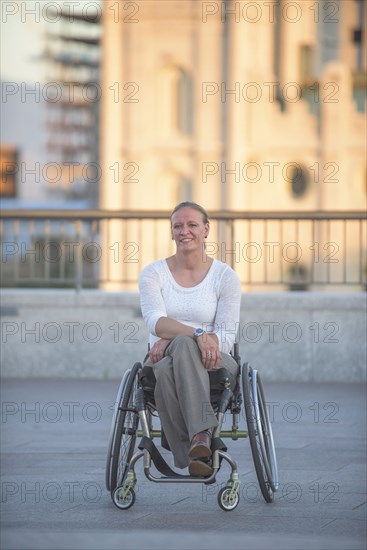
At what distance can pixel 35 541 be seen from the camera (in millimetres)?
4801

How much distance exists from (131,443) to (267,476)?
0.65m

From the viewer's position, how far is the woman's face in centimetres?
618

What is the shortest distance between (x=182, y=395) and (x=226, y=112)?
5562 centimetres

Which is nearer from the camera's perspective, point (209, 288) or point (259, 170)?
point (209, 288)

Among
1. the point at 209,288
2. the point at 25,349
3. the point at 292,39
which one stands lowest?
the point at 25,349

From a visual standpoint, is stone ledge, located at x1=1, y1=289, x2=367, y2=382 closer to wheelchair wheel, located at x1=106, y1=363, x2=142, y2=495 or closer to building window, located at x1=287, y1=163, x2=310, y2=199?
wheelchair wheel, located at x1=106, y1=363, x2=142, y2=495

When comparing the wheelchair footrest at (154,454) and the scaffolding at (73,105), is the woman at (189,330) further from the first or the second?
the scaffolding at (73,105)

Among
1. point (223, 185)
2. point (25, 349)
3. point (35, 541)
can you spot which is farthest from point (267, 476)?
point (223, 185)

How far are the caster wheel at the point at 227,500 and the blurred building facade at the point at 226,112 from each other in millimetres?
52830

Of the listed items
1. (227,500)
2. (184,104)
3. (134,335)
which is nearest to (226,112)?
(184,104)

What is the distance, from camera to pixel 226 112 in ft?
200

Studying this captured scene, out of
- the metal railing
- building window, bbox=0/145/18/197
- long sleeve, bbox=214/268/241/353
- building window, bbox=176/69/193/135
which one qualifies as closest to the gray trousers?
long sleeve, bbox=214/268/241/353

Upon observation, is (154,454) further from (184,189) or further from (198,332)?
(184,189)

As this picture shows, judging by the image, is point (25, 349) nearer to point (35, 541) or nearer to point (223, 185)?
point (35, 541)
